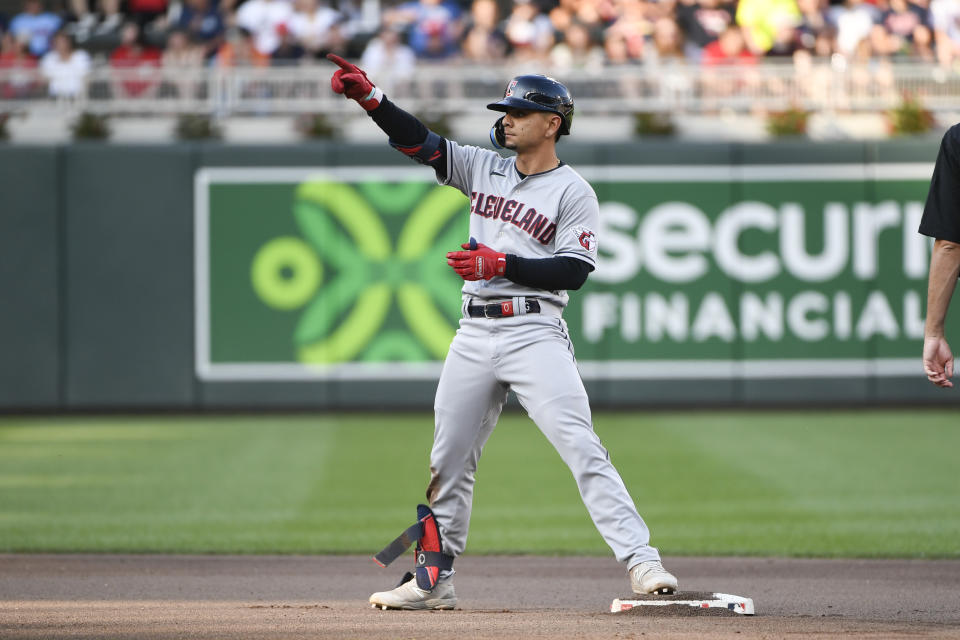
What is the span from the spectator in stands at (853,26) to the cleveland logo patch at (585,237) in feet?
41.9

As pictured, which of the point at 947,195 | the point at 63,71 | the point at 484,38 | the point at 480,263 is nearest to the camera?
the point at 947,195

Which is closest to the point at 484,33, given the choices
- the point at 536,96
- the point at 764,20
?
the point at 764,20

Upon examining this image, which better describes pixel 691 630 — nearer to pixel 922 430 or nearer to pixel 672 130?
pixel 922 430

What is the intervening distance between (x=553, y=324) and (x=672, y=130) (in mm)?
11317

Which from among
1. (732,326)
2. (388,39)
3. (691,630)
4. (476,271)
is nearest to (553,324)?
(476,271)

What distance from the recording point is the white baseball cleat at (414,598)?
206 inches

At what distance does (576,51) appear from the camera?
16719 mm

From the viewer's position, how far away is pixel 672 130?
52.8ft

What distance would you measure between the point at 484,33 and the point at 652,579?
12928mm

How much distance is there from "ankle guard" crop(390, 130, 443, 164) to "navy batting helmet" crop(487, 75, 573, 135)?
271 millimetres

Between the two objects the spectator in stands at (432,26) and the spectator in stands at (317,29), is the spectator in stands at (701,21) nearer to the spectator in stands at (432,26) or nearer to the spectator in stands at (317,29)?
the spectator in stands at (432,26)

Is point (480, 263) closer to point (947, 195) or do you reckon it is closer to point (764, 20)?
point (947, 195)

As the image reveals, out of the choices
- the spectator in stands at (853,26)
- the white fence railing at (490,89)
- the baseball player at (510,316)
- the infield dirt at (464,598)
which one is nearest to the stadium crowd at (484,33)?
the spectator in stands at (853,26)

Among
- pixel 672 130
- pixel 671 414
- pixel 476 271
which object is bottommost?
pixel 671 414
